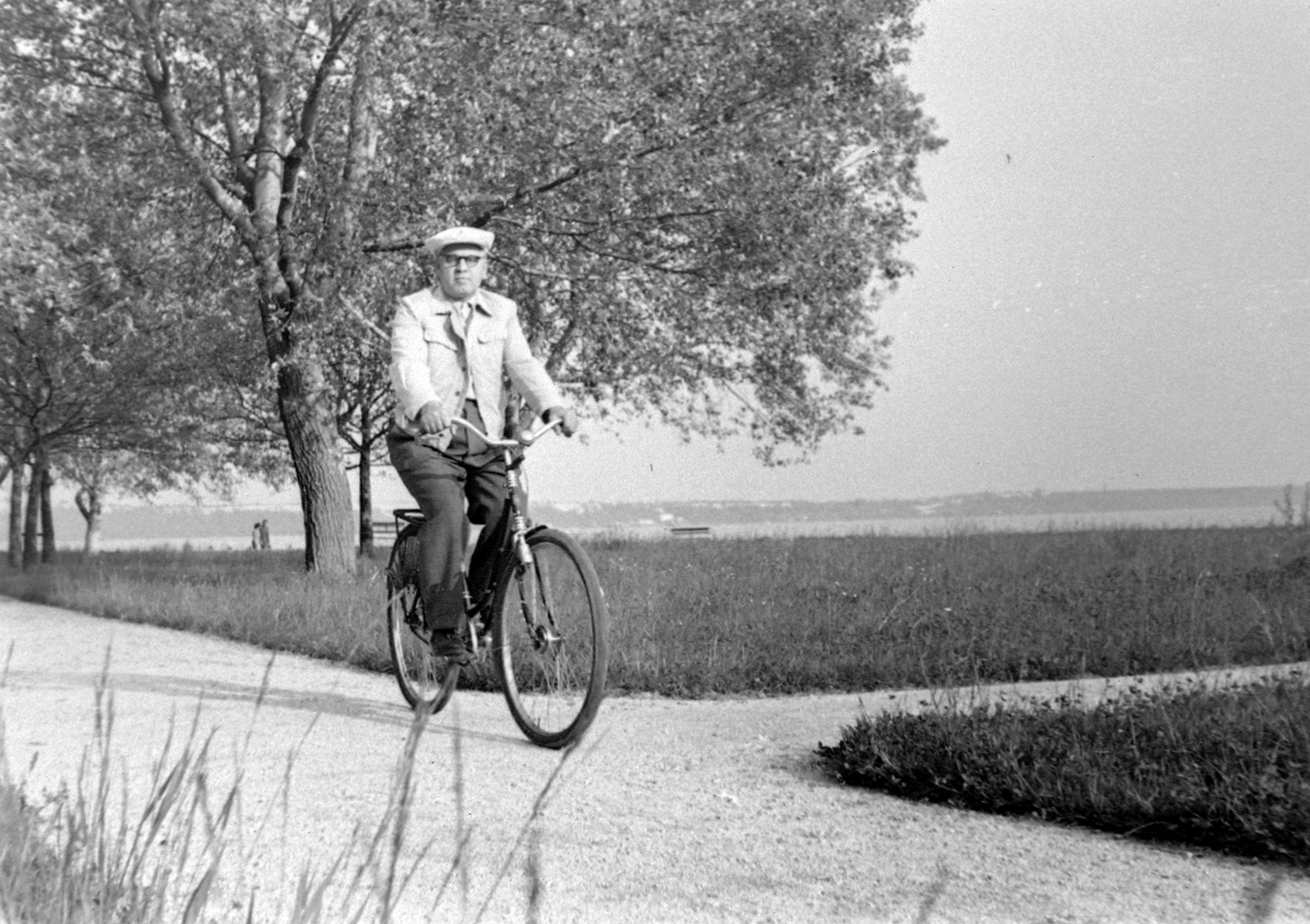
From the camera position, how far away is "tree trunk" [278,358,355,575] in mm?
16719

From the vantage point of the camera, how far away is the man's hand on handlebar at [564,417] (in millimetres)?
5910

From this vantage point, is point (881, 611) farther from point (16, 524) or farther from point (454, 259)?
point (16, 524)

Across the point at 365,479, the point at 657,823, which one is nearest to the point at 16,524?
the point at 365,479

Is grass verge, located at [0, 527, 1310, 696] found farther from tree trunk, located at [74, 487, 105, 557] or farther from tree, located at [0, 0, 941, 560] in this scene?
tree trunk, located at [74, 487, 105, 557]

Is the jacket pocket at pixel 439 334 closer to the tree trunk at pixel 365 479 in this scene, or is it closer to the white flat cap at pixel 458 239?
the white flat cap at pixel 458 239

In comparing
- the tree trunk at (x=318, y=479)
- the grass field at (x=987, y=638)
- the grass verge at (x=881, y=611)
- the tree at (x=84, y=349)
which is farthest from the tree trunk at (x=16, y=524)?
the tree trunk at (x=318, y=479)

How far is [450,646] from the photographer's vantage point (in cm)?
631

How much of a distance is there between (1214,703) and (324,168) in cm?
1282

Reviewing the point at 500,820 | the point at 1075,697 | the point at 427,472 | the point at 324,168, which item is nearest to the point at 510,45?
the point at 324,168

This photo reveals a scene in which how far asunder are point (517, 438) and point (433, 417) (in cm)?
49

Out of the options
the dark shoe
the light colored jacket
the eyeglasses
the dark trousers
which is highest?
the eyeglasses

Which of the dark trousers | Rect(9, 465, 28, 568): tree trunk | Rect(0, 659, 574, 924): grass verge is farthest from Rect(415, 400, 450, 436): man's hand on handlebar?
Rect(9, 465, 28, 568): tree trunk

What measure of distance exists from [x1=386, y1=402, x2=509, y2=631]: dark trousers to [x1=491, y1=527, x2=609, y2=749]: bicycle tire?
0.22m

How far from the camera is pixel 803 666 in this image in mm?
8117
